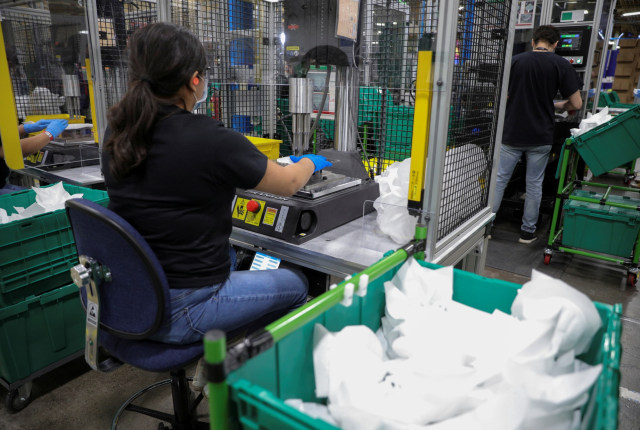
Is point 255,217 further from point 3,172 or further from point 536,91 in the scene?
point 536,91

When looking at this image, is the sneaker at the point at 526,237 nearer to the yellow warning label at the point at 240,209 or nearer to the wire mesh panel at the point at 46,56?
the yellow warning label at the point at 240,209

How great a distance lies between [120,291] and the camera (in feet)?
3.87

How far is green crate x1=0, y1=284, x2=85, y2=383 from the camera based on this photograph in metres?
1.78

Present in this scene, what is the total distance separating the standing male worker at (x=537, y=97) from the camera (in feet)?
11.1

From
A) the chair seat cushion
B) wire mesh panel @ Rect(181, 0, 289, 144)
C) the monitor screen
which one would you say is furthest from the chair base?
the monitor screen

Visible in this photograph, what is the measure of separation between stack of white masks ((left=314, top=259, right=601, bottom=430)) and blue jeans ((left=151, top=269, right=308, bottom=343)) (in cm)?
46

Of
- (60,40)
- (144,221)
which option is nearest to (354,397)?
(144,221)

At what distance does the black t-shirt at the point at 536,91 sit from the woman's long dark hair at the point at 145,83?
2.98 metres

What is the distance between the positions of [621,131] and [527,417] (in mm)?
2981

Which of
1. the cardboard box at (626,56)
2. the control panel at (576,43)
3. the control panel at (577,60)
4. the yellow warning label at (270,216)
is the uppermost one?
the cardboard box at (626,56)

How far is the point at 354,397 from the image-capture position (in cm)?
77

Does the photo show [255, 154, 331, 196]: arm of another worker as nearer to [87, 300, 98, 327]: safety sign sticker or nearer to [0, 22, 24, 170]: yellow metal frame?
[87, 300, 98, 327]: safety sign sticker

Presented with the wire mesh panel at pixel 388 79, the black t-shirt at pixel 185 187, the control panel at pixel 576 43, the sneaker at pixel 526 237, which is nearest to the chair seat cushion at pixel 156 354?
the black t-shirt at pixel 185 187

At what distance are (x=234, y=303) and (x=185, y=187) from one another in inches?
14.1
